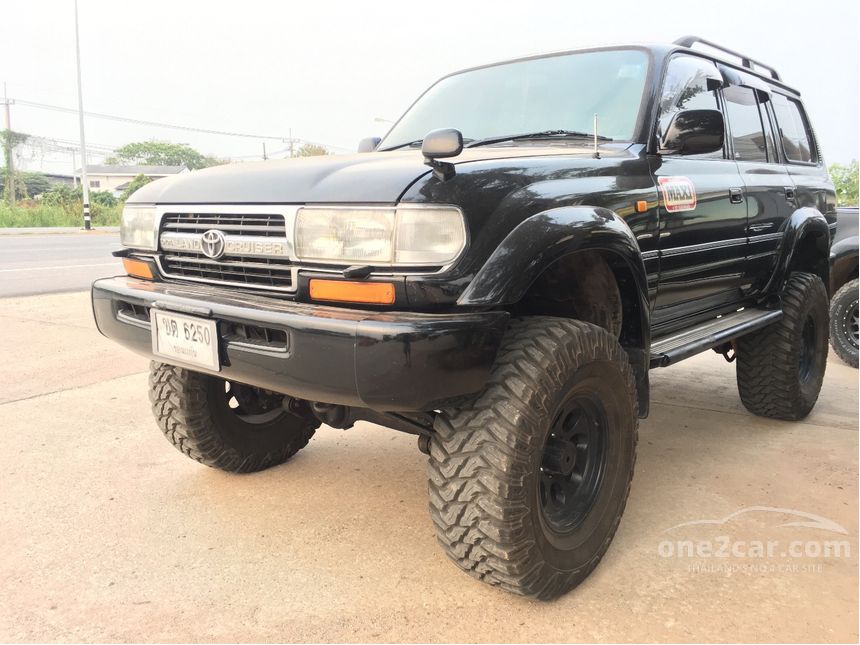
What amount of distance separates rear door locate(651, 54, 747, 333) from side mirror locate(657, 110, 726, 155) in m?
0.10

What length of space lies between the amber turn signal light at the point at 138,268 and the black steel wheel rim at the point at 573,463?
1.54 meters

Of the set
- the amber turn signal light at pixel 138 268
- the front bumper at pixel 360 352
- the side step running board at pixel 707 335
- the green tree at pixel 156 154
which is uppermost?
the green tree at pixel 156 154

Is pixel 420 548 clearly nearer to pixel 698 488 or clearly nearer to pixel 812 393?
pixel 698 488

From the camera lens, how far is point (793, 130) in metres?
4.38

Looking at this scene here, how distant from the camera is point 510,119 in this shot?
306 centimetres

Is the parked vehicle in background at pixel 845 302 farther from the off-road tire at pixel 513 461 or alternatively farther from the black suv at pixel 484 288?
the off-road tire at pixel 513 461

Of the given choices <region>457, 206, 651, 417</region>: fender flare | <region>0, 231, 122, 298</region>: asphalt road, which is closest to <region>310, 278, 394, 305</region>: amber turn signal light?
<region>457, 206, 651, 417</region>: fender flare

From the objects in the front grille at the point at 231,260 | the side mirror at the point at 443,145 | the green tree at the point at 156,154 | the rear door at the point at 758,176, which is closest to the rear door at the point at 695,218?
the rear door at the point at 758,176

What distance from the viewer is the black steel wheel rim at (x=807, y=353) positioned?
13.7 feet

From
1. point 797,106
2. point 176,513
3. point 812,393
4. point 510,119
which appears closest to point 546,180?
point 510,119

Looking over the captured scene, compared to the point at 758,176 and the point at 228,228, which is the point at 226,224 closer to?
the point at 228,228

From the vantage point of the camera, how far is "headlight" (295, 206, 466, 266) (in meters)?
1.91

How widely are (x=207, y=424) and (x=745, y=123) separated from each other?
3083 millimetres

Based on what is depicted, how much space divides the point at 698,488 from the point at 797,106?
2.86 metres
